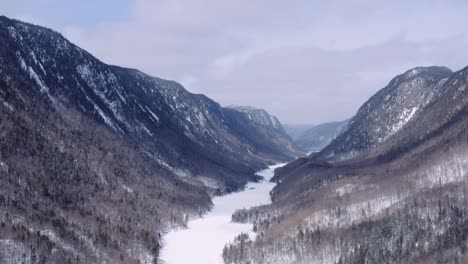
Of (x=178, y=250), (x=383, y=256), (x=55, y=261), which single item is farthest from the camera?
(x=178, y=250)

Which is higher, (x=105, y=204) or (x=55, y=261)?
(x=105, y=204)

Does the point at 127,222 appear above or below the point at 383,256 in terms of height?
above

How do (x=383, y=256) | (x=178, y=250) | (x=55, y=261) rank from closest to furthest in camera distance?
1. (x=55, y=261)
2. (x=383, y=256)
3. (x=178, y=250)

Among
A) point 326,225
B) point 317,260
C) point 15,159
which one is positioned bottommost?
point 317,260

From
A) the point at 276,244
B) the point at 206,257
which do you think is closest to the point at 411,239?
the point at 276,244

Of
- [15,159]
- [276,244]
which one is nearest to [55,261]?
[15,159]

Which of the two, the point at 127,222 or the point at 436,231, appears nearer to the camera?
the point at 436,231

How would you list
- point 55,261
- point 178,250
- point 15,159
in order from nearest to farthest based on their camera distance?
point 55,261, point 15,159, point 178,250

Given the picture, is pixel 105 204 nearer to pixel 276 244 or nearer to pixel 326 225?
pixel 276 244

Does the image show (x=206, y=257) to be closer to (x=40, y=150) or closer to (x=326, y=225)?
(x=326, y=225)
